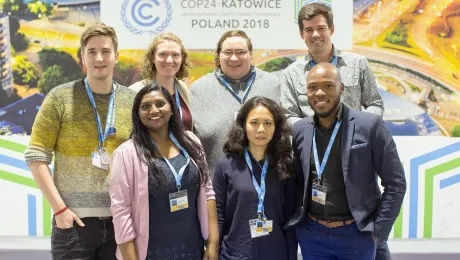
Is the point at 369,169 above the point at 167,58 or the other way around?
the other way around

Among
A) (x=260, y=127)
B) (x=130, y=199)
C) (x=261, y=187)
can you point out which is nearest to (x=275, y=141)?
(x=260, y=127)

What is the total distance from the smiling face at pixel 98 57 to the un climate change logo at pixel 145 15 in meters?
2.02

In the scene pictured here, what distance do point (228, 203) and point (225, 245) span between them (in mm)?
219

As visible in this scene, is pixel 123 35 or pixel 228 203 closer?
pixel 228 203

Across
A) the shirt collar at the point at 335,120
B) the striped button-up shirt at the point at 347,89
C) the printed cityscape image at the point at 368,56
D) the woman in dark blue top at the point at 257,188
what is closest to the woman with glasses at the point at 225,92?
the striped button-up shirt at the point at 347,89

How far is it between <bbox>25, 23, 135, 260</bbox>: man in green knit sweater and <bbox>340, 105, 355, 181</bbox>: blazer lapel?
3.49ft

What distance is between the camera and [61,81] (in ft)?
13.7

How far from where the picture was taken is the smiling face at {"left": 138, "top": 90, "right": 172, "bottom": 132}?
2016 mm

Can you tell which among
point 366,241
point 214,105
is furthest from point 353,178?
point 214,105

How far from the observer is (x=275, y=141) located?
88.9 inches

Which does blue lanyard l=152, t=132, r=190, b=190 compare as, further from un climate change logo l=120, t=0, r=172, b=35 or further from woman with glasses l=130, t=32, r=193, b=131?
un climate change logo l=120, t=0, r=172, b=35

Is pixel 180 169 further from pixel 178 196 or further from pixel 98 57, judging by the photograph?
pixel 98 57

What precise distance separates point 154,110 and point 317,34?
1.05 meters

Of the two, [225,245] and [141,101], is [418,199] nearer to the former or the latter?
[225,245]
